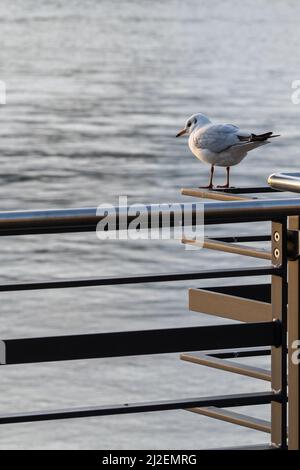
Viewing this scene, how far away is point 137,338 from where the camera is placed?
4.03 m

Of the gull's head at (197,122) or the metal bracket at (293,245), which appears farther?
the gull's head at (197,122)

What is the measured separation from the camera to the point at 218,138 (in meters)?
8.65

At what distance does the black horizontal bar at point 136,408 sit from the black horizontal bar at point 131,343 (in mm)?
155

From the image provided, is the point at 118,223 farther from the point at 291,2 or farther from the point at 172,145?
the point at 291,2

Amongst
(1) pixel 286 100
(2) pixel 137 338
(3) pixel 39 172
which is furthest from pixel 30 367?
(1) pixel 286 100

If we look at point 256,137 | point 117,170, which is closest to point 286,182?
point 256,137

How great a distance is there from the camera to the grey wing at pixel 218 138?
8.66 meters

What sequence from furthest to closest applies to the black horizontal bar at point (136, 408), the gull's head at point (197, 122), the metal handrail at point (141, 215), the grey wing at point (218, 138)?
the gull's head at point (197, 122) → the grey wing at point (218, 138) → the black horizontal bar at point (136, 408) → the metal handrail at point (141, 215)

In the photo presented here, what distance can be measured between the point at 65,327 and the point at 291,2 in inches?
3207

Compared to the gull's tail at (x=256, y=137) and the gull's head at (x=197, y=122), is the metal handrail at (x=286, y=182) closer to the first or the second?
the gull's tail at (x=256, y=137)

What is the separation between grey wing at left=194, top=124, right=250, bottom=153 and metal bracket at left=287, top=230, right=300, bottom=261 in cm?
441

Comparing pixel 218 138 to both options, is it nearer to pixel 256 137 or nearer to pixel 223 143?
pixel 223 143

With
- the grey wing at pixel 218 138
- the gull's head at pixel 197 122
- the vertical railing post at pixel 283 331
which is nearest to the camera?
the vertical railing post at pixel 283 331

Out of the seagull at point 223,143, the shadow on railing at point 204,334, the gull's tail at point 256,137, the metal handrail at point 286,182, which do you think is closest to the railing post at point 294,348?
the shadow on railing at point 204,334
